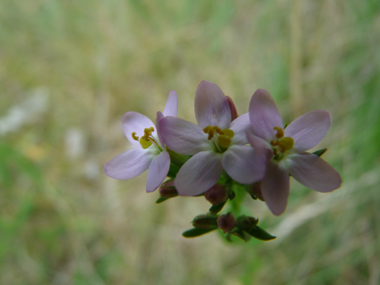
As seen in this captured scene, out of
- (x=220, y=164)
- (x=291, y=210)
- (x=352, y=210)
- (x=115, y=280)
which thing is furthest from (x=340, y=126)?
(x=115, y=280)

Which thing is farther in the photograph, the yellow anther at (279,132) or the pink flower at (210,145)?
the yellow anther at (279,132)

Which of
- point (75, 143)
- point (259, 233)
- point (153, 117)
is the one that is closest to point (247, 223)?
point (259, 233)

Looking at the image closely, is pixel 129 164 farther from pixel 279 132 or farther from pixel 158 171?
pixel 279 132

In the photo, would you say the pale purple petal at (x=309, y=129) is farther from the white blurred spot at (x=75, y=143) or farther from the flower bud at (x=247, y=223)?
the white blurred spot at (x=75, y=143)

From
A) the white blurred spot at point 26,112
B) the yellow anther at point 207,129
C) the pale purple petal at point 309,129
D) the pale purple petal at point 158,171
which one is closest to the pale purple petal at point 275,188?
the pale purple petal at point 309,129

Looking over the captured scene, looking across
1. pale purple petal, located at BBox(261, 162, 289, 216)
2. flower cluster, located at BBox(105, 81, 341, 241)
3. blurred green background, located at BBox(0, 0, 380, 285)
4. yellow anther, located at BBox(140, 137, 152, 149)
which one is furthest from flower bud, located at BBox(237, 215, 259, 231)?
blurred green background, located at BBox(0, 0, 380, 285)

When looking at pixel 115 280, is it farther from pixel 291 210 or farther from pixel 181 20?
pixel 181 20
